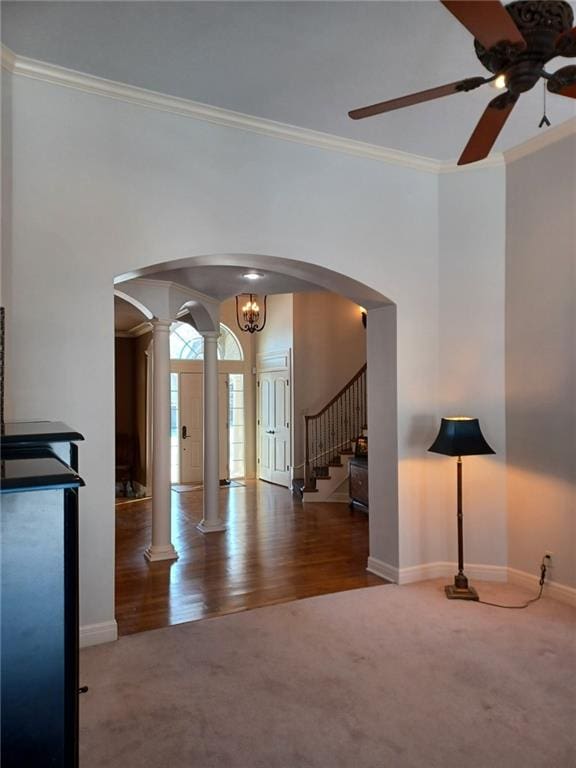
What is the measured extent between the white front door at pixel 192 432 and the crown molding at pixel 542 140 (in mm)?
6615

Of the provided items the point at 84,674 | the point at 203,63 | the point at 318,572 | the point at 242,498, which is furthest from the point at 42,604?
the point at 242,498

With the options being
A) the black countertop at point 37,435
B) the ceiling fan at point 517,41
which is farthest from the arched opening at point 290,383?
the ceiling fan at point 517,41

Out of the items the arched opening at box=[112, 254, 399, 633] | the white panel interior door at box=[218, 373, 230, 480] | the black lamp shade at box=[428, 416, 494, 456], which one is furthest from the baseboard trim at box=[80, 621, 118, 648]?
the white panel interior door at box=[218, 373, 230, 480]

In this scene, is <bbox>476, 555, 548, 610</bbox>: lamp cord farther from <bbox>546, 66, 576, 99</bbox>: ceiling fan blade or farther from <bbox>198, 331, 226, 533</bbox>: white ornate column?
<bbox>198, 331, 226, 533</bbox>: white ornate column

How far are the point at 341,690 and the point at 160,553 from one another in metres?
2.83

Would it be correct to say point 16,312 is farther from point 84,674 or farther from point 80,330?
point 84,674

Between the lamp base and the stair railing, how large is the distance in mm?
4832

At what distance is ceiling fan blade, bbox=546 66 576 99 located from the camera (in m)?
2.01

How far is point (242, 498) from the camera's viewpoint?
8.10 metres

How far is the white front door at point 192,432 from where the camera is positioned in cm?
966

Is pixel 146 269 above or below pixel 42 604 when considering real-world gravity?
above

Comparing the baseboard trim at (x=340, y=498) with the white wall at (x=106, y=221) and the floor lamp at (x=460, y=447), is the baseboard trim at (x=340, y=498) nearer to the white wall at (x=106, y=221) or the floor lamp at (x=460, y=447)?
the floor lamp at (x=460, y=447)

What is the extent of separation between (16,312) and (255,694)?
8.01 feet

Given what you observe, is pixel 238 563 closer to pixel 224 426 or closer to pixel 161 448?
pixel 161 448
